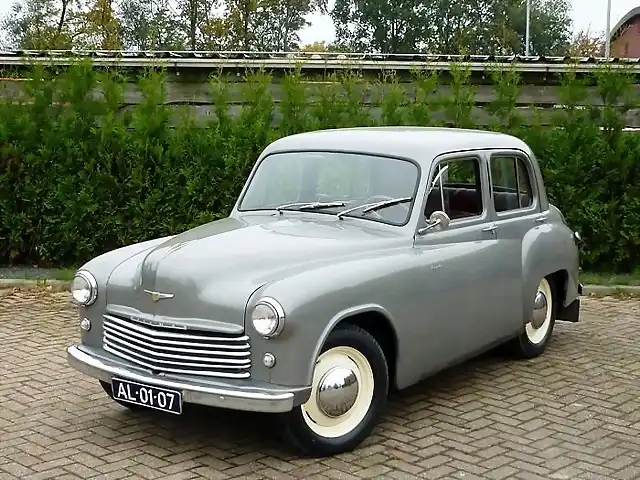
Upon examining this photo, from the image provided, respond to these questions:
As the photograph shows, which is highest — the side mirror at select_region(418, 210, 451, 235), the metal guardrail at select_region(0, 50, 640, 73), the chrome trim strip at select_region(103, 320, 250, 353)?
the metal guardrail at select_region(0, 50, 640, 73)

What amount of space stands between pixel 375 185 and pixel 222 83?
19.1 feet

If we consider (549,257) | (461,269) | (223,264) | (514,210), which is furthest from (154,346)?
(549,257)

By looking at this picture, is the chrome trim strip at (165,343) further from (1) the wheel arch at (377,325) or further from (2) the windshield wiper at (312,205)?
(2) the windshield wiper at (312,205)

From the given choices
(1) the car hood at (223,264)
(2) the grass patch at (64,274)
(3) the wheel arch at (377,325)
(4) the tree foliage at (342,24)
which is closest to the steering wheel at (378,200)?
(1) the car hood at (223,264)

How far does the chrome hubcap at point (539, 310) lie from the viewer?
21.2ft

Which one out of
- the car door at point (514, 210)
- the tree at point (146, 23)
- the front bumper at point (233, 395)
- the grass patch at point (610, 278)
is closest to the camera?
the front bumper at point (233, 395)

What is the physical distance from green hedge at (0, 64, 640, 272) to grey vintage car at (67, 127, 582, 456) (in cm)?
382

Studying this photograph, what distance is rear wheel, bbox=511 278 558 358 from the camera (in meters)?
6.39

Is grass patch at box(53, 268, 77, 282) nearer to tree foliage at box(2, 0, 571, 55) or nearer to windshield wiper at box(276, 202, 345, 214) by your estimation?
windshield wiper at box(276, 202, 345, 214)

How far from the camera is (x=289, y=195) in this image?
5578 millimetres

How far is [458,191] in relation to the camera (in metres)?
5.60

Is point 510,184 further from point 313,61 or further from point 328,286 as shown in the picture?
point 313,61

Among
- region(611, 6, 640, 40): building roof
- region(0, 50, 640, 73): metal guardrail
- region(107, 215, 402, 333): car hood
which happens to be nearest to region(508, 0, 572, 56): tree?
region(611, 6, 640, 40): building roof

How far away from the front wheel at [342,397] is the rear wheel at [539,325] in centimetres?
206
